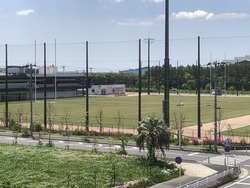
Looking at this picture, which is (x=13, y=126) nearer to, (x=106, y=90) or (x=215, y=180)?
(x=215, y=180)

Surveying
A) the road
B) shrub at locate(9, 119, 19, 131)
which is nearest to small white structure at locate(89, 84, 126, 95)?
shrub at locate(9, 119, 19, 131)

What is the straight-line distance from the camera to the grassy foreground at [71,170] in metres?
24.8

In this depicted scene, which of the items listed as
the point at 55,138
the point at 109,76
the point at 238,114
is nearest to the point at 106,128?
the point at 55,138

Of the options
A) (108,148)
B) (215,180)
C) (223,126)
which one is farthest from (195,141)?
(215,180)

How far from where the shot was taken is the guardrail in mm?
24144

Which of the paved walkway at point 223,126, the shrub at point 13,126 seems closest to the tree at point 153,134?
the paved walkway at point 223,126

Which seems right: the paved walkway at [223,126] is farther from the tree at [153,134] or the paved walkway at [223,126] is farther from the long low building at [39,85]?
the long low building at [39,85]

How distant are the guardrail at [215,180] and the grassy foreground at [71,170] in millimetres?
2669

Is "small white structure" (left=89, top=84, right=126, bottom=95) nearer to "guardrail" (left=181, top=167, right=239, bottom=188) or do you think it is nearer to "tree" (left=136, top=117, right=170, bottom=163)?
"tree" (left=136, top=117, right=170, bottom=163)

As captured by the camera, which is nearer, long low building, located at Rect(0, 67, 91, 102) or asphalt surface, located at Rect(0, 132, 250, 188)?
asphalt surface, located at Rect(0, 132, 250, 188)

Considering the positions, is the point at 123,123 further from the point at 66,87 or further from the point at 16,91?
the point at 66,87

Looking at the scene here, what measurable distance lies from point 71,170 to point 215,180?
888 cm

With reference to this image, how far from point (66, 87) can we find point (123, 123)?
76.0 metres

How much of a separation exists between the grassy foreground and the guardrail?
2.67m
